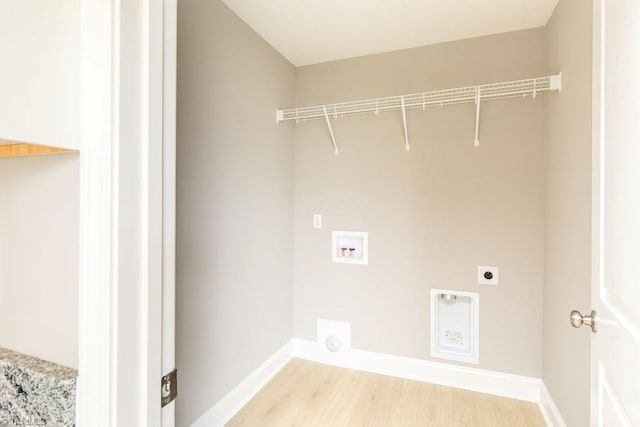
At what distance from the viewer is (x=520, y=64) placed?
2.10 metres

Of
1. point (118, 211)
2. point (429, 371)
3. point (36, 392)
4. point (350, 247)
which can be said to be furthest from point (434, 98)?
point (36, 392)

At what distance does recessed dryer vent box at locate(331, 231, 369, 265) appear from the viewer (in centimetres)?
249

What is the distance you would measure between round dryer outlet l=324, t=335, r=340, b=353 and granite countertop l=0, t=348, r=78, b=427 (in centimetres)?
206

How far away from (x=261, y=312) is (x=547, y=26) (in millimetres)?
2669

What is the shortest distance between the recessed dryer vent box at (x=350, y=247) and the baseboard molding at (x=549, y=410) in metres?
1.36

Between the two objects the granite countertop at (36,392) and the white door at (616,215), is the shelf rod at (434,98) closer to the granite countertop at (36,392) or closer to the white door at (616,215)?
the white door at (616,215)

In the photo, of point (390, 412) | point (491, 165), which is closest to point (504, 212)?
point (491, 165)

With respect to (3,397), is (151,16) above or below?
above

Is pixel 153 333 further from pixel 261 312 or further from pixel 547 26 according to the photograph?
pixel 547 26

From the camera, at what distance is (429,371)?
230 centimetres

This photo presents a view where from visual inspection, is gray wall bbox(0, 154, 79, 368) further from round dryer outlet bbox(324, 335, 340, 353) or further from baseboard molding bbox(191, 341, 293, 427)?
round dryer outlet bbox(324, 335, 340, 353)

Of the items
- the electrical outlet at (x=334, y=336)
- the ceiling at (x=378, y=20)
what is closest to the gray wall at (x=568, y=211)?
the ceiling at (x=378, y=20)

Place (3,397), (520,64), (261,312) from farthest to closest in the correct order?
1. (261,312)
2. (520,64)
3. (3,397)

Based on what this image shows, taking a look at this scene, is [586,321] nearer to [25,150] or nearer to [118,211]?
[118,211]
